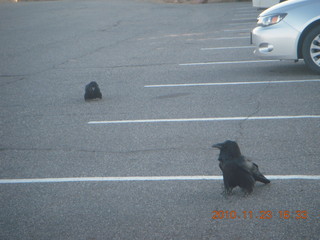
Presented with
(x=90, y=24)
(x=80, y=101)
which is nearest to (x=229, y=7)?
(x=90, y=24)

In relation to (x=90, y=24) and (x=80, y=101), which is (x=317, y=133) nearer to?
(x=80, y=101)

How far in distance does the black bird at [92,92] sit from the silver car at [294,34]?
3236mm

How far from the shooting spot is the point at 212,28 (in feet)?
65.9

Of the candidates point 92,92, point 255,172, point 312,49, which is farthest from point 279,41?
point 255,172

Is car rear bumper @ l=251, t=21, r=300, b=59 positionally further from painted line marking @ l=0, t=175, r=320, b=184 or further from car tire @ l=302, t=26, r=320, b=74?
painted line marking @ l=0, t=175, r=320, b=184

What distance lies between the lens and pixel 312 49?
10.2 meters

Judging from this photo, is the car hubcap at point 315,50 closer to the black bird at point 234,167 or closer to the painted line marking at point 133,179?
the painted line marking at point 133,179

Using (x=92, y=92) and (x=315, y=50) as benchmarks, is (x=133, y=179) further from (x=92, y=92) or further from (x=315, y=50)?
(x=315, y=50)

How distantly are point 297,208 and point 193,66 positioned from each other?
8.10 metres

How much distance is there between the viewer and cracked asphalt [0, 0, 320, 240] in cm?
458

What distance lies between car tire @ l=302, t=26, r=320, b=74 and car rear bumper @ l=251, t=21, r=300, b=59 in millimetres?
177
